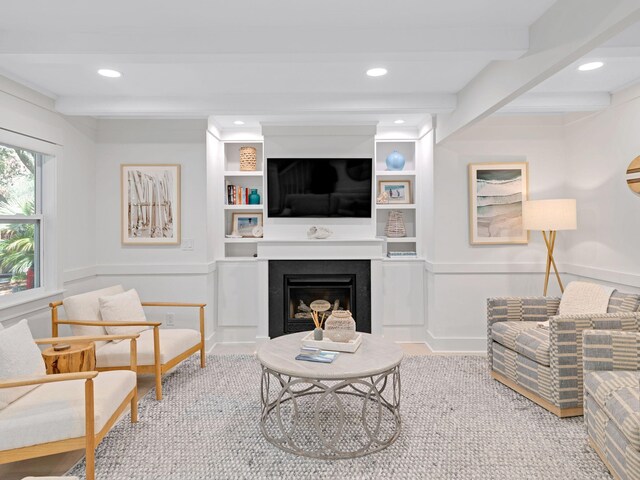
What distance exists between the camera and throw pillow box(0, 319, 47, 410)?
2.19 meters

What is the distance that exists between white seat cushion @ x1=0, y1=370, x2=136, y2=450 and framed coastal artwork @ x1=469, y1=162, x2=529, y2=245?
12.0 ft

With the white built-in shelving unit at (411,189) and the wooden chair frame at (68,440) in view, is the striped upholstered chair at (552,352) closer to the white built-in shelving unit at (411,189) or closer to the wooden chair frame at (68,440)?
the white built-in shelving unit at (411,189)

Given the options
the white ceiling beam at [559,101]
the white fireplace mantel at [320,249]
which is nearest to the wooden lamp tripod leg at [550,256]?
the white ceiling beam at [559,101]

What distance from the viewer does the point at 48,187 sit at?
3.63 m

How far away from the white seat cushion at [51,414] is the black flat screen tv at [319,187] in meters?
2.75

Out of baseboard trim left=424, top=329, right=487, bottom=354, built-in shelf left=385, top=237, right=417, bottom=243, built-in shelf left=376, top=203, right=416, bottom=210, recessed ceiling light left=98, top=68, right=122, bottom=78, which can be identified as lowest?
baseboard trim left=424, top=329, right=487, bottom=354

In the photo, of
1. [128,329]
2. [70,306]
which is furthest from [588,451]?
[70,306]

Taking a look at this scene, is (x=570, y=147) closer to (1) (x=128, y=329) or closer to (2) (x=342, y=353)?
(2) (x=342, y=353)

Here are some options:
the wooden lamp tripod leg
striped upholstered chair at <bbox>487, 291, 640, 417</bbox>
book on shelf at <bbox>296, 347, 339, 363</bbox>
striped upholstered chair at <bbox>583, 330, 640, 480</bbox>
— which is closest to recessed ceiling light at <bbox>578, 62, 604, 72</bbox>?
the wooden lamp tripod leg

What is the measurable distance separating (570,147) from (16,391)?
504cm

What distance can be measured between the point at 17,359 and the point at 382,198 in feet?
12.6

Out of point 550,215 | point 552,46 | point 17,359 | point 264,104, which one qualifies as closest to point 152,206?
point 264,104

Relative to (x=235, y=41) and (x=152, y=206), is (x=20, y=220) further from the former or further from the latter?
(x=235, y=41)

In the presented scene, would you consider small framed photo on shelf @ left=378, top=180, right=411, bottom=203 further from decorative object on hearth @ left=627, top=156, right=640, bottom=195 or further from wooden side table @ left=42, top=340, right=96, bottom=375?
wooden side table @ left=42, top=340, right=96, bottom=375
